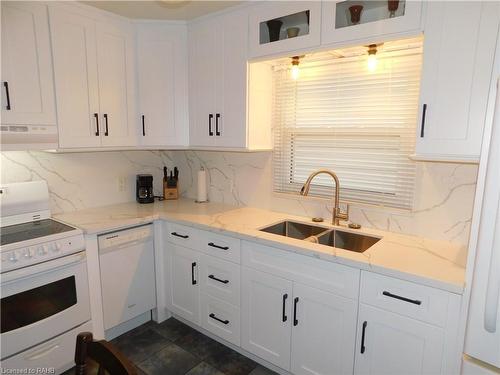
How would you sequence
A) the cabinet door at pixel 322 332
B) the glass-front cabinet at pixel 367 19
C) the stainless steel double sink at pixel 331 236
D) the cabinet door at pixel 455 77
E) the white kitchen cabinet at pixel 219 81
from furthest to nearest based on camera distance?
the white kitchen cabinet at pixel 219 81, the stainless steel double sink at pixel 331 236, the cabinet door at pixel 322 332, the glass-front cabinet at pixel 367 19, the cabinet door at pixel 455 77

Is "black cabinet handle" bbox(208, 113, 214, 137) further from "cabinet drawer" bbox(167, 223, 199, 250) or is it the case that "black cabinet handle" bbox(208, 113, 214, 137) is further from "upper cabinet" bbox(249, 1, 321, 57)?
"cabinet drawer" bbox(167, 223, 199, 250)

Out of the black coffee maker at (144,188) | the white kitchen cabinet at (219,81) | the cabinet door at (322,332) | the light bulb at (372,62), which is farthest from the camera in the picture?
the black coffee maker at (144,188)

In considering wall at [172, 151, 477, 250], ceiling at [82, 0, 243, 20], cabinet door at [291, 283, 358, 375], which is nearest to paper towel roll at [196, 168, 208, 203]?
wall at [172, 151, 477, 250]

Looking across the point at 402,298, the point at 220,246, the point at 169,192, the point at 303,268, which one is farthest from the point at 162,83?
the point at 402,298

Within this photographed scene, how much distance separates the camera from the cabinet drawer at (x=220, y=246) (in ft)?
6.77

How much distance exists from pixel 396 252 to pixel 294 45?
134cm

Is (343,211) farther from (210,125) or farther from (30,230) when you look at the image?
(30,230)

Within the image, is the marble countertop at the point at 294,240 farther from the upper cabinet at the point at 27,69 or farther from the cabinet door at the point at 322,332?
the upper cabinet at the point at 27,69

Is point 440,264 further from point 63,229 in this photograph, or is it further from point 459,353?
point 63,229


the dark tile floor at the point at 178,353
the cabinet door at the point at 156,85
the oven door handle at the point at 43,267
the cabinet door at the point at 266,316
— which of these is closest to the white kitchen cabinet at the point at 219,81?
the cabinet door at the point at 156,85

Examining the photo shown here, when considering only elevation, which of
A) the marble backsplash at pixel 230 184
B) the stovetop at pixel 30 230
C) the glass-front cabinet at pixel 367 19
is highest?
the glass-front cabinet at pixel 367 19

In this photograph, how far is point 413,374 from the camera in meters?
1.50

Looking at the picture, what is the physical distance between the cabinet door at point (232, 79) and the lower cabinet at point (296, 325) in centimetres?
100

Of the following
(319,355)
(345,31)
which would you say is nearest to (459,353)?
(319,355)
